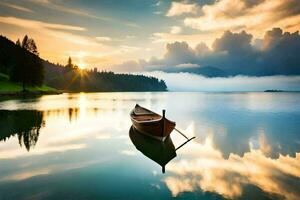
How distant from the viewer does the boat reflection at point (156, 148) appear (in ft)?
68.8

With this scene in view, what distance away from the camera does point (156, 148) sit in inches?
966

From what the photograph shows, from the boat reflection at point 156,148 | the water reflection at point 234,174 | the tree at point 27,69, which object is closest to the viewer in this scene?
the water reflection at point 234,174

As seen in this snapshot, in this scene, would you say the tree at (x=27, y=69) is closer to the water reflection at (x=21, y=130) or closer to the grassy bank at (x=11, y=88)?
the grassy bank at (x=11, y=88)

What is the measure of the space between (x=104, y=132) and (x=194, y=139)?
10820 mm

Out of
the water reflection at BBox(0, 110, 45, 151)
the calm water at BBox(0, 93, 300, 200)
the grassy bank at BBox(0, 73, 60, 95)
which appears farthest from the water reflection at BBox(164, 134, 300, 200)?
the grassy bank at BBox(0, 73, 60, 95)


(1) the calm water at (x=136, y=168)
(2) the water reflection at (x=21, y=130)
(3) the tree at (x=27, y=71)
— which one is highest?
(3) the tree at (x=27, y=71)

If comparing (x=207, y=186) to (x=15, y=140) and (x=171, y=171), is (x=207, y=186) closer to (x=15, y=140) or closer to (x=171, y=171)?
(x=171, y=171)

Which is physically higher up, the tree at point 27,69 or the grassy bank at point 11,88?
the tree at point 27,69

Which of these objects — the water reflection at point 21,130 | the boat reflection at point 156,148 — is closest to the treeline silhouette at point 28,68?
the water reflection at point 21,130

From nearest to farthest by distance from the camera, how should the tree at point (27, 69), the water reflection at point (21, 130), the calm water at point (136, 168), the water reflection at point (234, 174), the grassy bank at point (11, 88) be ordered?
the calm water at point (136, 168)
the water reflection at point (234, 174)
the water reflection at point (21, 130)
the grassy bank at point (11, 88)
the tree at point (27, 69)

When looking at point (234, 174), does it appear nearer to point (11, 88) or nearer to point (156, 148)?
point (156, 148)

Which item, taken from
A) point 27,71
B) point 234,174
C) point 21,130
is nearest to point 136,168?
point 234,174

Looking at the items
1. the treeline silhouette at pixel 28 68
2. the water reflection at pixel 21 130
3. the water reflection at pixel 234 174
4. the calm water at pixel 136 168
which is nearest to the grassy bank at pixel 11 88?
the treeline silhouette at pixel 28 68

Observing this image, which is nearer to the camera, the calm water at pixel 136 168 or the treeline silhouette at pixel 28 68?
the calm water at pixel 136 168
